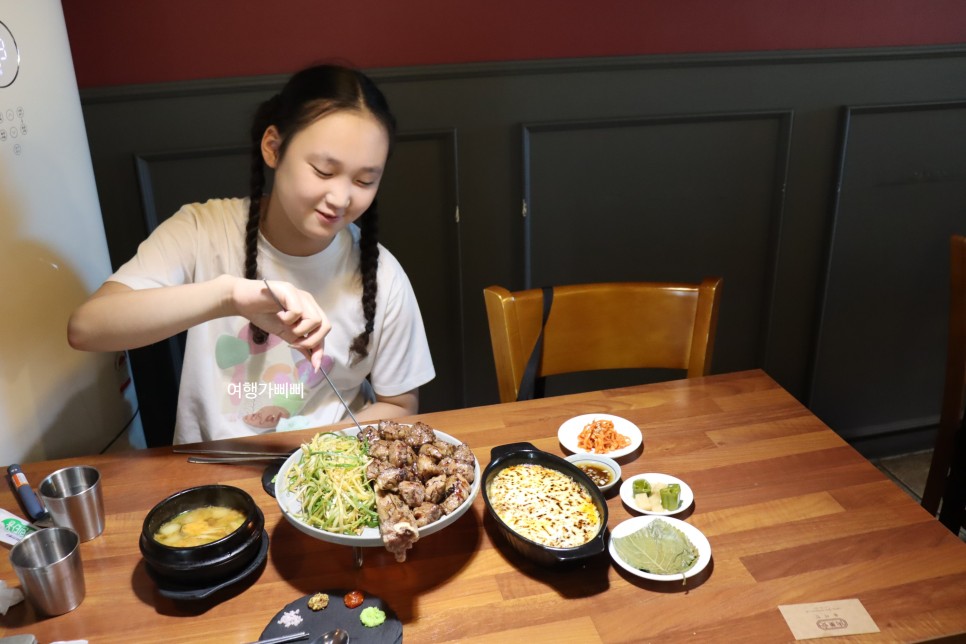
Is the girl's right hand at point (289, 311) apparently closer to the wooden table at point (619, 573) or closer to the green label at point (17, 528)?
the wooden table at point (619, 573)

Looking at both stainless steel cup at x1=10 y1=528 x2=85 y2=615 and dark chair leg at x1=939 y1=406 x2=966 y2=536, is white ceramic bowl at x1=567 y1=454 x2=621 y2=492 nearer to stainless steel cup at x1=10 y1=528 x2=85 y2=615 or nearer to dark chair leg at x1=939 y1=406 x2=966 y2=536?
stainless steel cup at x1=10 y1=528 x2=85 y2=615

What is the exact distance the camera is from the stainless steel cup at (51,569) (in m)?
0.94

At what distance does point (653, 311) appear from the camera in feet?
5.56

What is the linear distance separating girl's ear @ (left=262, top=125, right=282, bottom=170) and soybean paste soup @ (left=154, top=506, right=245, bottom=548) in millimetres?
713

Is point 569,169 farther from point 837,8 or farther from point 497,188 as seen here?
point 837,8

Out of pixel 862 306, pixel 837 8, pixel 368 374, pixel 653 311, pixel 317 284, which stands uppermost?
pixel 837 8

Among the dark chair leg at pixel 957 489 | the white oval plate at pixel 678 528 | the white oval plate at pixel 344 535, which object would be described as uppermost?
the white oval plate at pixel 344 535

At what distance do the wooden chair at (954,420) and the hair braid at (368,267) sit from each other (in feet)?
4.17

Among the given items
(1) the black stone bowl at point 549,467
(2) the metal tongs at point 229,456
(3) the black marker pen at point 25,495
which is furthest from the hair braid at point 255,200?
(1) the black stone bowl at point 549,467

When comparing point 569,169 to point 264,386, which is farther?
point 569,169

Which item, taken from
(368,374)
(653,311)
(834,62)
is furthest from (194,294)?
(834,62)

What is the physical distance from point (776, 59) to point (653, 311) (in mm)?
1212

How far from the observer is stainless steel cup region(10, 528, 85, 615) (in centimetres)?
94

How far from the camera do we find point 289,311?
3.88 ft
